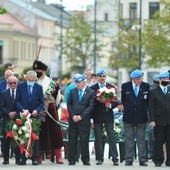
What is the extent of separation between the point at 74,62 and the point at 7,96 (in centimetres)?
8926

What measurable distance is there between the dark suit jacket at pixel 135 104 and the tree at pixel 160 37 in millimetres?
38530

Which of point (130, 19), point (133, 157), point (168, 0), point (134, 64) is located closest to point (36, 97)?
point (133, 157)

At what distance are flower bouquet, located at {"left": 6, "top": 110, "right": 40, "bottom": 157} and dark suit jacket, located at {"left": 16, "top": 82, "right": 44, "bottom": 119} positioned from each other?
18 centimetres

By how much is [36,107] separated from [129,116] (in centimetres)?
203

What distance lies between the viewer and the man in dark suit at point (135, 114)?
938 inches

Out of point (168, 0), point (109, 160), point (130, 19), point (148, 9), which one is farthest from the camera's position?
point (148, 9)

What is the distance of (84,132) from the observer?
23.9 m

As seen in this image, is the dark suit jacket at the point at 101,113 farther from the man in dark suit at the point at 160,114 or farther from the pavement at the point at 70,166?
the pavement at the point at 70,166

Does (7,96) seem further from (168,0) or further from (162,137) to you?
(168,0)

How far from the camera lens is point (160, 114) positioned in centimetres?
2380

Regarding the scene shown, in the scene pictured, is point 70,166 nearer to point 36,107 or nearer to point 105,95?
point 36,107

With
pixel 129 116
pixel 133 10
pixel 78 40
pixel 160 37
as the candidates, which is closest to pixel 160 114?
pixel 129 116

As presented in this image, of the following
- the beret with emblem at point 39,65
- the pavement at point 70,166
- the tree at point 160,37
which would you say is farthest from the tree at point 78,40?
the beret with emblem at point 39,65

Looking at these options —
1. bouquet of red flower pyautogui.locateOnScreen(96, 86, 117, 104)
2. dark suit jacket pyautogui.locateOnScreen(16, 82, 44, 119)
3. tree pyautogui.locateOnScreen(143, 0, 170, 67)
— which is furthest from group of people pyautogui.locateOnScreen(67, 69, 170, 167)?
tree pyautogui.locateOnScreen(143, 0, 170, 67)
